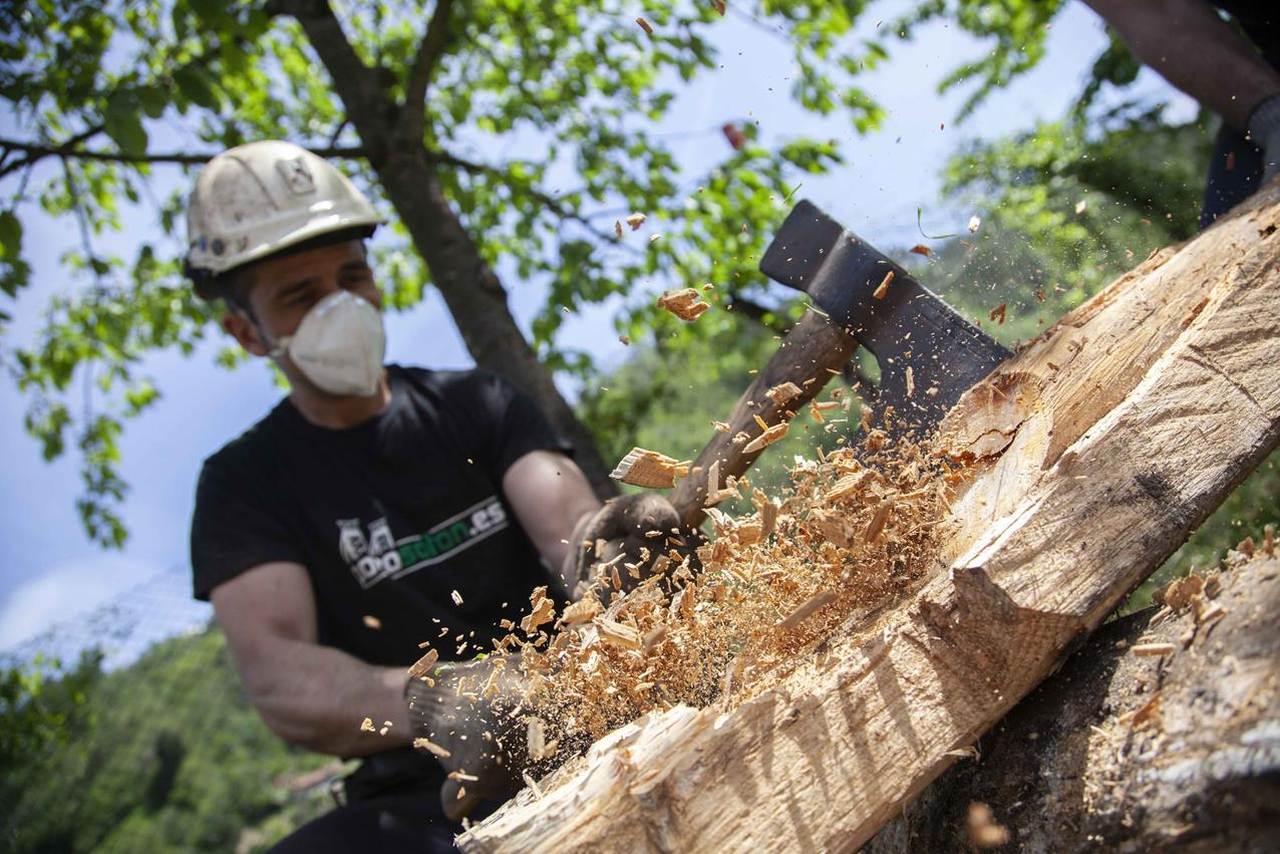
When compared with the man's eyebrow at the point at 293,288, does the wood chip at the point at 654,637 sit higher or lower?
lower

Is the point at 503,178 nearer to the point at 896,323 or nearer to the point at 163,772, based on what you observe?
the point at 896,323

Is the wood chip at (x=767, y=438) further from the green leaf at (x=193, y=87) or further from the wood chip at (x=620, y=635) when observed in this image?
the green leaf at (x=193, y=87)

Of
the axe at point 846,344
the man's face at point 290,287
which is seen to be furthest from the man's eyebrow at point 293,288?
the axe at point 846,344

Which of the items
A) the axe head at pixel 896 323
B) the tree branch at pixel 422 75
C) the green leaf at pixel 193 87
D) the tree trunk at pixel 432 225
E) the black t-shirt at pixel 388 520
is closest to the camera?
the axe head at pixel 896 323

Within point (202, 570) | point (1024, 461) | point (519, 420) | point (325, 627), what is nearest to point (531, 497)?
point (519, 420)

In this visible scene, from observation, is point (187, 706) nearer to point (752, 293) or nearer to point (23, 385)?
point (23, 385)

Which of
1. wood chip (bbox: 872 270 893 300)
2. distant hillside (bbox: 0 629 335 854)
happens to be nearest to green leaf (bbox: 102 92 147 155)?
wood chip (bbox: 872 270 893 300)

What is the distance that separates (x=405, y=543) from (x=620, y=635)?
128cm

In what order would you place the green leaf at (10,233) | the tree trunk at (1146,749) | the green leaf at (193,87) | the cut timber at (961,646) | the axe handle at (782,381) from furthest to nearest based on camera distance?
1. the green leaf at (10,233)
2. the green leaf at (193,87)
3. the axe handle at (782,381)
4. the cut timber at (961,646)
5. the tree trunk at (1146,749)

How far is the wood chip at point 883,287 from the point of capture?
67.6 inches

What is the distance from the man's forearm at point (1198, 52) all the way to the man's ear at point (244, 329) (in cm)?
242

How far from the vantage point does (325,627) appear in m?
2.61

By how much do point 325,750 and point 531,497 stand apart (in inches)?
32.2

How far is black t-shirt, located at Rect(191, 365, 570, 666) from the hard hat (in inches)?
19.2
